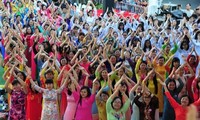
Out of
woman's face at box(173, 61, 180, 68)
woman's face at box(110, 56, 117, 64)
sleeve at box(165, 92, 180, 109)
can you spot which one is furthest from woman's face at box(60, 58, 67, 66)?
sleeve at box(165, 92, 180, 109)

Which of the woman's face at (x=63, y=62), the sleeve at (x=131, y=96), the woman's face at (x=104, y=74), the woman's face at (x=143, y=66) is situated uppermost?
the woman's face at (x=63, y=62)

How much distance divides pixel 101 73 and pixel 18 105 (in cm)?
141

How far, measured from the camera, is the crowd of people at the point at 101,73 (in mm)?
6398

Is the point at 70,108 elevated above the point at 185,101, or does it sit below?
below

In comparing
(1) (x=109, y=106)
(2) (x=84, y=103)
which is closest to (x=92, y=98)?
(2) (x=84, y=103)

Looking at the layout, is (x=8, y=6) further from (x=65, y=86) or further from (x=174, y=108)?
(x=174, y=108)

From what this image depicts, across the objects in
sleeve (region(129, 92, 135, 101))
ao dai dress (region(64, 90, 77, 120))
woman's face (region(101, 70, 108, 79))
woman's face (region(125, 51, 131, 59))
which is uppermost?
woman's face (region(125, 51, 131, 59))

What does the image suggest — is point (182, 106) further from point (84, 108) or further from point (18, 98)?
point (18, 98)

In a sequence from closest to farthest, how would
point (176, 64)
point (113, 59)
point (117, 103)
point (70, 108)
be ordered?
point (117, 103)
point (70, 108)
point (176, 64)
point (113, 59)

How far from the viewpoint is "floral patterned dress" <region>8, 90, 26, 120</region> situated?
668 centimetres

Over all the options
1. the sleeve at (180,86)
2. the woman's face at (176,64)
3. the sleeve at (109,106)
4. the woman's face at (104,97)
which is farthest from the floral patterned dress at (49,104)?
the woman's face at (176,64)

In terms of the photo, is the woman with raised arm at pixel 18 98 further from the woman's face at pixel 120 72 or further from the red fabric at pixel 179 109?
the red fabric at pixel 179 109

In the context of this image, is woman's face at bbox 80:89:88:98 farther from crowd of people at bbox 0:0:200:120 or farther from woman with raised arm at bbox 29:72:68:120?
woman with raised arm at bbox 29:72:68:120

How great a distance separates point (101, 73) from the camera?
7133 mm
